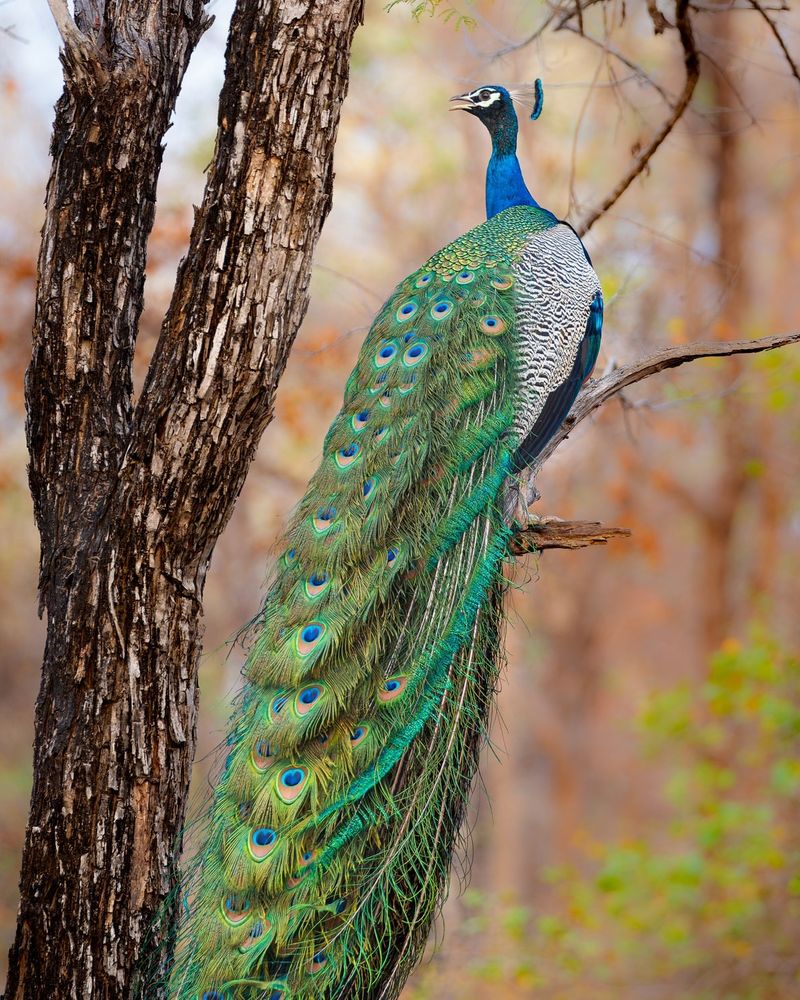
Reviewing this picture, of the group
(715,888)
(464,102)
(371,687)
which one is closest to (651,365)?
(371,687)

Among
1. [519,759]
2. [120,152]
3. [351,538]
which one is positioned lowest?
[519,759]

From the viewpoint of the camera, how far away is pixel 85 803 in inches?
109

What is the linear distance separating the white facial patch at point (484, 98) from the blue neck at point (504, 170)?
0.25 ft

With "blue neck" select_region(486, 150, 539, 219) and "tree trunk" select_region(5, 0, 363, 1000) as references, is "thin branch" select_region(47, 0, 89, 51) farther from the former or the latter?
"blue neck" select_region(486, 150, 539, 219)

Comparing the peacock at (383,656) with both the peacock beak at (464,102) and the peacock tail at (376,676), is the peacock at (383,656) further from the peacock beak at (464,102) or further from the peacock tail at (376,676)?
the peacock beak at (464,102)

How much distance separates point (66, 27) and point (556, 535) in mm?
1911

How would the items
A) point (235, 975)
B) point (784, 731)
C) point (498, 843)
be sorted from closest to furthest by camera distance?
point (235, 975)
point (784, 731)
point (498, 843)

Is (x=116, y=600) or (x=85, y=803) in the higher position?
(x=116, y=600)

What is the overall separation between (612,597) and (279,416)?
222 inches

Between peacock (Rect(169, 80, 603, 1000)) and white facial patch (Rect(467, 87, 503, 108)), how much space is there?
47.5 inches

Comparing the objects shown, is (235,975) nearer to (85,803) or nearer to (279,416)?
(85,803)

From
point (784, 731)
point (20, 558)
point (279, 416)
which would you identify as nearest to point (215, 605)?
point (20, 558)

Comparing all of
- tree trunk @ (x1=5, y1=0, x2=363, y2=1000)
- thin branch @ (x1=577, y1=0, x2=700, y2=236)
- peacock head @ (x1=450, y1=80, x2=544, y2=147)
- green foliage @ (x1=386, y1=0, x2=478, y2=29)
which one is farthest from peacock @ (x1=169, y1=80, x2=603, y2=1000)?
peacock head @ (x1=450, y1=80, x2=544, y2=147)

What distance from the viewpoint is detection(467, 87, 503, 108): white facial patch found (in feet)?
15.6
